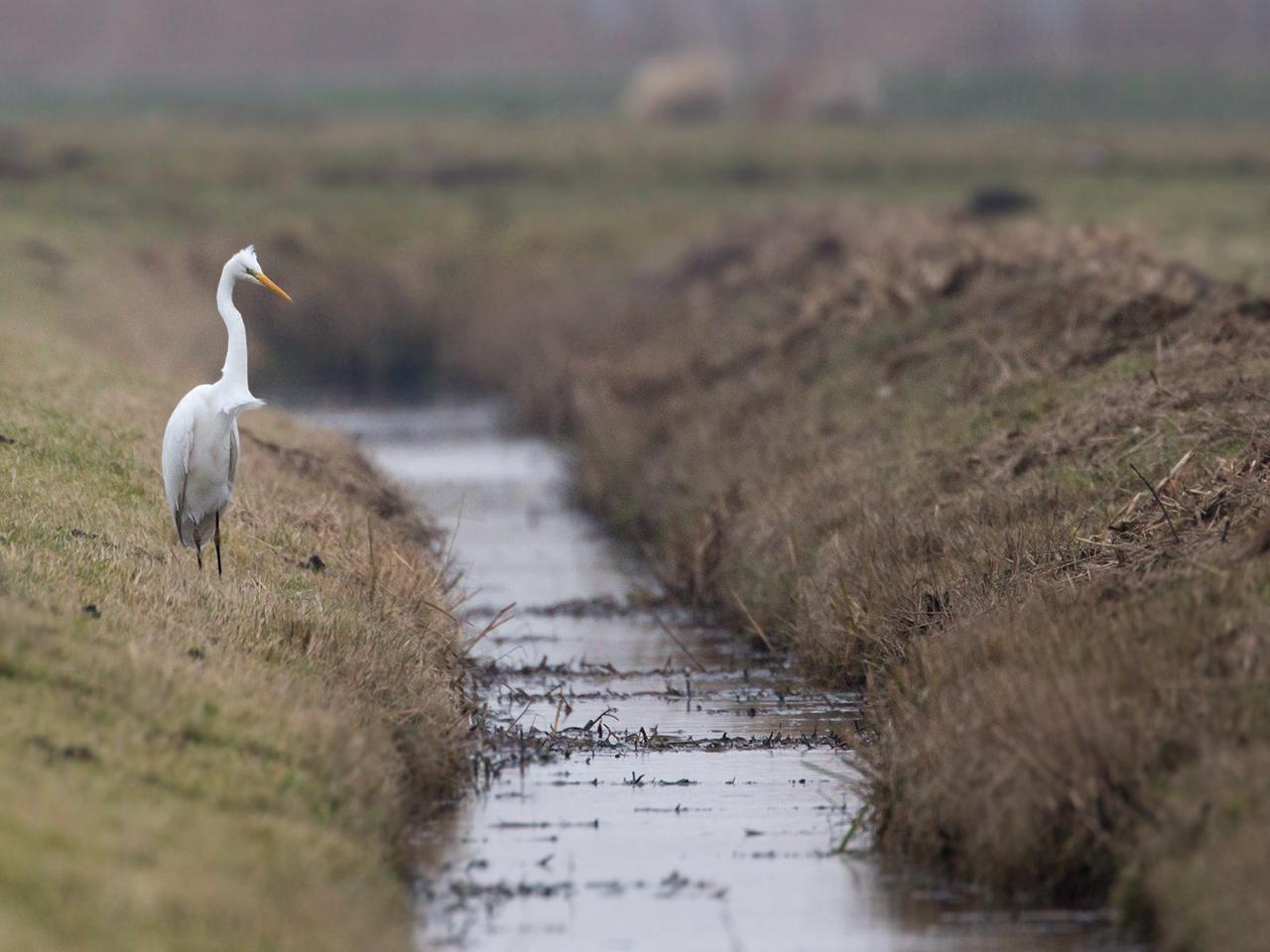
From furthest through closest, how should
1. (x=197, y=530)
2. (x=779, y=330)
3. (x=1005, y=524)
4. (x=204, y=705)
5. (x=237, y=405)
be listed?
1. (x=779, y=330)
2. (x=1005, y=524)
3. (x=197, y=530)
4. (x=237, y=405)
5. (x=204, y=705)

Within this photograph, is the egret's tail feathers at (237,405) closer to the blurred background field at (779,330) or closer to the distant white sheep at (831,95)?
the blurred background field at (779,330)

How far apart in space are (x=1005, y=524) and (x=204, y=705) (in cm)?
594

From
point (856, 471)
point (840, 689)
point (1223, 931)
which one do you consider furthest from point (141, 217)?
point (1223, 931)

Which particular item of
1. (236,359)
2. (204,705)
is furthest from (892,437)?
(204,705)

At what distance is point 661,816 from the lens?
34.0ft

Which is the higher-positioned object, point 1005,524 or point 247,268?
point 247,268

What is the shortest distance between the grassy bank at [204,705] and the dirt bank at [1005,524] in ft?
8.05

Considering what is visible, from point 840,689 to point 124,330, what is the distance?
17.5 meters

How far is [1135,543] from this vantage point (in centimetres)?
1115

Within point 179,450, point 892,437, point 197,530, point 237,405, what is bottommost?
point 197,530

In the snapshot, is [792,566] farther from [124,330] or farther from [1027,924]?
[124,330]

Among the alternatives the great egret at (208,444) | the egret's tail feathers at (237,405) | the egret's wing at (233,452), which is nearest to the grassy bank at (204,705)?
the great egret at (208,444)

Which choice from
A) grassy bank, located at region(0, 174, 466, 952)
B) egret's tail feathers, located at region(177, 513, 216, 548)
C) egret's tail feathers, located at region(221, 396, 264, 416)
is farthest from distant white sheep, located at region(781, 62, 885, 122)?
egret's tail feathers, located at region(221, 396, 264, 416)

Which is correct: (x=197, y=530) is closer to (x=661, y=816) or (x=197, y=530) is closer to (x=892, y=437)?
(x=661, y=816)
